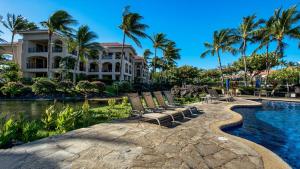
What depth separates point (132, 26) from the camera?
28.5 meters

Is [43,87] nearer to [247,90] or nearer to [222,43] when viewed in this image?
[247,90]

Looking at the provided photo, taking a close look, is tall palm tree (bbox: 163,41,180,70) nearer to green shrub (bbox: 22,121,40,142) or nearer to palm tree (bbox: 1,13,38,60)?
palm tree (bbox: 1,13,38,60)

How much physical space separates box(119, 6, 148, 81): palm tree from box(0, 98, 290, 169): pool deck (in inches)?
975

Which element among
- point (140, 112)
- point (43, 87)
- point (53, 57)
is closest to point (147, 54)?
point (53, 57)

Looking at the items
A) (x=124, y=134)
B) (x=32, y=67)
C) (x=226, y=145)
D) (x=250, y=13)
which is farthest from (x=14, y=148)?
(x=32, y=67)

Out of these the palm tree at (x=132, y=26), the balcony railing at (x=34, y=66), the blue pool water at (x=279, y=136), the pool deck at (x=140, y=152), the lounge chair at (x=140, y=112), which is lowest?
the blue pool water at (x=279, y=136)

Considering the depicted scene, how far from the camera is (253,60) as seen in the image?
3706 cm

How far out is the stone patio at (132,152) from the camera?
3.48m

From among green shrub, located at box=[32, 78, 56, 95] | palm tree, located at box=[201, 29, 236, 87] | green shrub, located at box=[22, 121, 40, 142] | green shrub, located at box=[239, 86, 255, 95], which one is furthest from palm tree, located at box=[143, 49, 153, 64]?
green shrub, located at box=[22, 121, 40, 142]

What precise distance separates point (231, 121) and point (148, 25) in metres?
24.7

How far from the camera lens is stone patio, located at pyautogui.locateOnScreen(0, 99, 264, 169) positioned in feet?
11.4

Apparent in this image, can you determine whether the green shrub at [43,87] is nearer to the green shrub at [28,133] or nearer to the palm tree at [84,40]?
the palm tree at [84,40]

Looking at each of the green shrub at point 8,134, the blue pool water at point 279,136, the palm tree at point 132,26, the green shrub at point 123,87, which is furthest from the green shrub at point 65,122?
the palm tree at point 132,26

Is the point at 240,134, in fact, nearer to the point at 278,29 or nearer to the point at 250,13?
the point at 278,29
